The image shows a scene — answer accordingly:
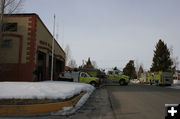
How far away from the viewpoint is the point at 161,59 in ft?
185

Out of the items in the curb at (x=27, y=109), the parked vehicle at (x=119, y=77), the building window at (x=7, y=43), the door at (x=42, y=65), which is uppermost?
the building window at (x=7, y=43)

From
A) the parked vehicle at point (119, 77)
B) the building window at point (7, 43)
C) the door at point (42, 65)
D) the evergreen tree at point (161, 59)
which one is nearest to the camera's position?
the building window at point (7, 43)

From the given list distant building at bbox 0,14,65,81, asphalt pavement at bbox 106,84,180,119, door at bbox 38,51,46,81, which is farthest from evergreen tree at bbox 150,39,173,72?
distant building at bbox 0,14,65,81

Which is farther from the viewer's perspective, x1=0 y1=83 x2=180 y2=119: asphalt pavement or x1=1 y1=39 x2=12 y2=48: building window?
x1=1 y1=39 x2=12 y2=48: building window

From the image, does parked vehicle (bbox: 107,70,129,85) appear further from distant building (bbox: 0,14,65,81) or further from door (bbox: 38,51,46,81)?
distant building (bbox: 0,14,65,81)

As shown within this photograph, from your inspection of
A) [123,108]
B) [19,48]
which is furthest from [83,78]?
[123,108]

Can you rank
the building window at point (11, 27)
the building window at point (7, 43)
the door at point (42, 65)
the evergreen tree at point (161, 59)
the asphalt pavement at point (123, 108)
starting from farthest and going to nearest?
the evergreen tree at point (161, 59) < the door at point (42, 65) < the building window at point (11, 27) < the building window at point (7, 43) < the asphalt pavement at point (123, 108)

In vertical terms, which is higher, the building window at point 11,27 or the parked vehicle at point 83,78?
the building window at point 11,27

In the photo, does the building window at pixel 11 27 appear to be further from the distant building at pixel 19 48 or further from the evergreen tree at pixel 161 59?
the evergreen tree at pixel 161 59

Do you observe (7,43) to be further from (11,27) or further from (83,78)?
(83,78)

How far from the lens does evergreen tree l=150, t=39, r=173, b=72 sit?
55625 mm

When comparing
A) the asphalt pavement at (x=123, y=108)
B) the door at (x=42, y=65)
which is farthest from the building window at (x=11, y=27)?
the asphalt pavement at (x=123, y=108)

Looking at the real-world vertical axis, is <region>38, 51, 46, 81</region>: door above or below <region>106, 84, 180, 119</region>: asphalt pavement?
above

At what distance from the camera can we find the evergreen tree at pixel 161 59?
5562 cm
